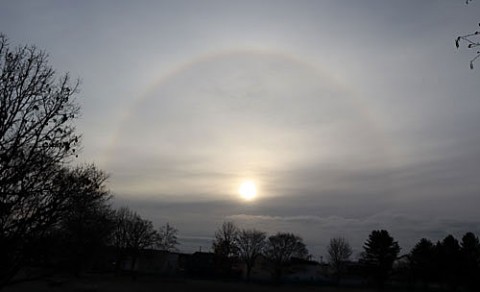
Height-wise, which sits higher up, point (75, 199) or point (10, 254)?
point (75, 199)

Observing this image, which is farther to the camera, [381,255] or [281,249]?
[281,249]

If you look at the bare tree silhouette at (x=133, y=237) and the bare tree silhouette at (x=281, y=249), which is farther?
the bare tree silhouette at (x=281, y=249)

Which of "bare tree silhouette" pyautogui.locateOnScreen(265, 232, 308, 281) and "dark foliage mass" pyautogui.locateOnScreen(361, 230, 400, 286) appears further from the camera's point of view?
"bare tree silhouette" pyautogui.locateOnScreen(265, 232, 308, 281)

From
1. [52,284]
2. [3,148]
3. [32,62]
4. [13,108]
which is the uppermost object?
[32,62]

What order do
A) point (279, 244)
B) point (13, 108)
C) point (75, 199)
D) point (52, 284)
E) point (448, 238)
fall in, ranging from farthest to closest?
point (279, 244) < point (448, 238) < point (52, 284) < point (75, 199) < point (13, 108)

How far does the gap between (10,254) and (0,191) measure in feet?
8.52

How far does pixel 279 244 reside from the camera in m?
147

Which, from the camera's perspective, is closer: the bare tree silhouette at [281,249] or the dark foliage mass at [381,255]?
the dark foliage mass at [381,255]

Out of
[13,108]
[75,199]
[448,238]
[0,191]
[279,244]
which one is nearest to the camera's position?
[0,191]

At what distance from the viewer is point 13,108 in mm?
16844

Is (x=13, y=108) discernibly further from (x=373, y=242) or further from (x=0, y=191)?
(x=373, y=242)

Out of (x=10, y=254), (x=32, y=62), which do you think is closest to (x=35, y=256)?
(x=10, y=254)

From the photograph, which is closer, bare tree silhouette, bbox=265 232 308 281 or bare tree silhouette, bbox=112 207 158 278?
bare tree silhouette, bbox=112 207 158 278

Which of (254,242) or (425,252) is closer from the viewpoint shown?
(425,252)
